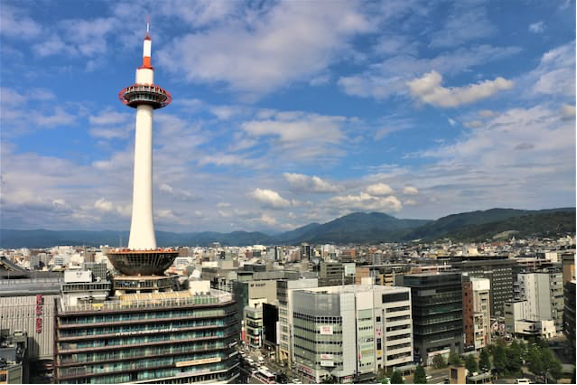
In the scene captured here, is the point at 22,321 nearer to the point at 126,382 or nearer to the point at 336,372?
the point at 126,382

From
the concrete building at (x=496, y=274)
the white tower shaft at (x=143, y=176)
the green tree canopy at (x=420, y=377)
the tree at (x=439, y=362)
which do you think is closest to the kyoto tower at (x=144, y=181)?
the white tower shaft at (x=143, y=176)

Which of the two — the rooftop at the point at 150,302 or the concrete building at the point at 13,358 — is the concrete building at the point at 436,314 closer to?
the rooftop at the point at 150,302

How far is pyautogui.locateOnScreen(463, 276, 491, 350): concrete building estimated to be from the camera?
10475cm

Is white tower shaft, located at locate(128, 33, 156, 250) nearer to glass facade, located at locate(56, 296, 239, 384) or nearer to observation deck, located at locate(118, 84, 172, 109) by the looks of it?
observation deck, located at locate(118, 84, 172, 109)

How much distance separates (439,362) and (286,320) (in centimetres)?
3022

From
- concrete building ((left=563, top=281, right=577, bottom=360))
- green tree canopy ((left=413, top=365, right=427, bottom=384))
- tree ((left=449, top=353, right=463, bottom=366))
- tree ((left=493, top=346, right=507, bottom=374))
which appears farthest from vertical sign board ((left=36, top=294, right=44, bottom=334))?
concrete building ((left=563, top=281, right=577, bottom=360))

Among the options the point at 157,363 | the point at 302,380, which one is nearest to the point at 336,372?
the point at 302,380

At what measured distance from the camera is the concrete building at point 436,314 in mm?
92938

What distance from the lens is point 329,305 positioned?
8112cm

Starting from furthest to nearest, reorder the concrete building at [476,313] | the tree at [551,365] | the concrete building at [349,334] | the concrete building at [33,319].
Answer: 1. the concrete building at [476,313]
2. the concrete building at [33,319]
3. the concrete building at [349,334]
4. the tree at [551,365]

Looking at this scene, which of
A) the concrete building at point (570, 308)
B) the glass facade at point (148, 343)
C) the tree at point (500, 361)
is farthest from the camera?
the tree at point (500, 361)

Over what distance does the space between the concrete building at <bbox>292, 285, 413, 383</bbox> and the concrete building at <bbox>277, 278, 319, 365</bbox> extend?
2.30 m

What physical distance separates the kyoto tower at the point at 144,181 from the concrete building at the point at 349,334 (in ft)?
86.4

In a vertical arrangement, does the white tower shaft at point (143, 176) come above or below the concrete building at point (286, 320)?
above
